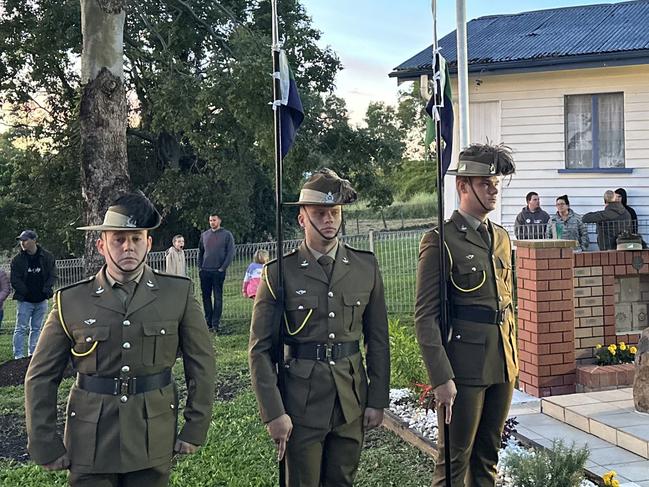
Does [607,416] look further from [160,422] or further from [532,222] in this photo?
[532,222]

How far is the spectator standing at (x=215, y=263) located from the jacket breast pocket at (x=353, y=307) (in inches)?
322

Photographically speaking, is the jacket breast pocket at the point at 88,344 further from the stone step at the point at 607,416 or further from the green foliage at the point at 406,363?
the stone step at the point at 607,416

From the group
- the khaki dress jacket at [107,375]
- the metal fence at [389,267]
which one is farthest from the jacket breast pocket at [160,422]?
the metal fence at [389,267]

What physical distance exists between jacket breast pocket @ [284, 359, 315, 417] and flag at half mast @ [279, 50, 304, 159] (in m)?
1.06

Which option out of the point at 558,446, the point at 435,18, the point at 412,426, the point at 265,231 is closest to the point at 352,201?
the point at 435,18

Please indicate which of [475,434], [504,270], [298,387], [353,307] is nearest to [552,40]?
[504,270]

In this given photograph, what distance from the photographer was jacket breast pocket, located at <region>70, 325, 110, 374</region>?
307 centimetres

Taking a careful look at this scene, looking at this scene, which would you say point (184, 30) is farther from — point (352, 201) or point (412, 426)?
point (352, 201)

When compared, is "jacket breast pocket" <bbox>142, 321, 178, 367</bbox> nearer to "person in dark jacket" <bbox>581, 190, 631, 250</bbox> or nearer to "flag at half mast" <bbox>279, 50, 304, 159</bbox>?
"flag at half mast" <bbox>279, 50, 304, 159</bbox>

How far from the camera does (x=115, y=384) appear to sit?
3.09 metres

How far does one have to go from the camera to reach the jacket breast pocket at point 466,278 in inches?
149

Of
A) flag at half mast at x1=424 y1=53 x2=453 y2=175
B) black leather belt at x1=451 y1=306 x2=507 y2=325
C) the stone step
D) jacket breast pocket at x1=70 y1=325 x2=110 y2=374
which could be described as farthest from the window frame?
jacket breast pocket at x1=70 y1=325 x2=110 y2=374

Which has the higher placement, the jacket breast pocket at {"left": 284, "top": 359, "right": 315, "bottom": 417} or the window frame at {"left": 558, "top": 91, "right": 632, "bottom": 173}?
the window frame at {"left": 558, "top": 91, "right": 632, "bottom": 173}

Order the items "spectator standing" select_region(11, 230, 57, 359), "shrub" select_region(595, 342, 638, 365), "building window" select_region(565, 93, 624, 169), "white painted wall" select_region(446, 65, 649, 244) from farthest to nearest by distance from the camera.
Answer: "building window" select_region(565, 93, 624, 169)
"white painted wall" select_region(446, 65, 649, 244)
"spectator standing" select_region(11, 230, 57, 359)
"shrub" select_region(595, 342, 638, 365)
